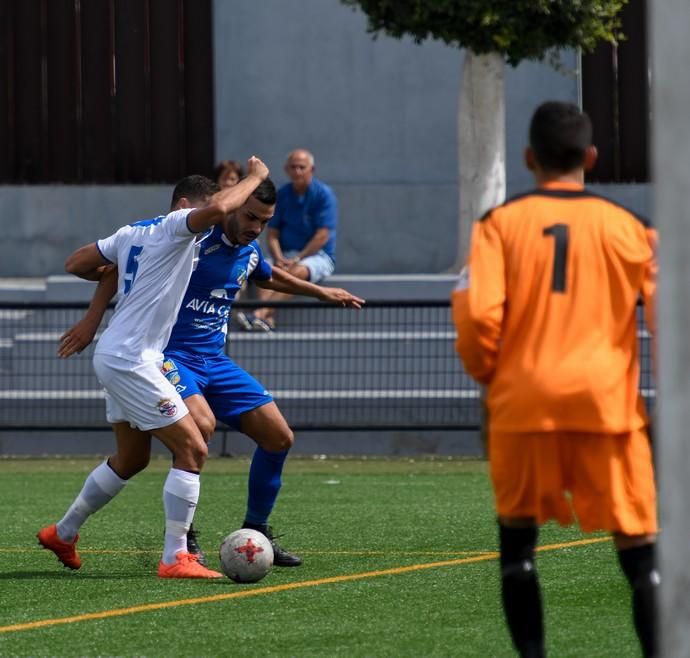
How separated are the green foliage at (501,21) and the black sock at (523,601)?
9.21m

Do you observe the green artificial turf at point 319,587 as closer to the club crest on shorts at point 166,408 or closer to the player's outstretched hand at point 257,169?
the club crest on shorts at point 166,408

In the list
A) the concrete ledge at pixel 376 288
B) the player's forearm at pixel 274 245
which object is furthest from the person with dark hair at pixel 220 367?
the concrete ledge at pixel 376 288

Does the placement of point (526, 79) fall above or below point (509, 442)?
above

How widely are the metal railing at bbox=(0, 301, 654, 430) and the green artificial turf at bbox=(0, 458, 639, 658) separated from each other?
2.66 m

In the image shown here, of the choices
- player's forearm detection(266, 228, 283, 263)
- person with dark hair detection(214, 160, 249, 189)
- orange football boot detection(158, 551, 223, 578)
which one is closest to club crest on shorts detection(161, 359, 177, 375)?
orange football boot detection(158, 551, 223, 578)

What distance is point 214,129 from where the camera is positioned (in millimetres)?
19250

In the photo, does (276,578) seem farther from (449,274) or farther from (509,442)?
(449,274)

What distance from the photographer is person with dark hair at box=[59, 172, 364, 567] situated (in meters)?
7.96

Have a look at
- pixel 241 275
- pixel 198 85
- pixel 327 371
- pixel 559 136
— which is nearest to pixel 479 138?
pixel 327 371

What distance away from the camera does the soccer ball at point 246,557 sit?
7.55 metres

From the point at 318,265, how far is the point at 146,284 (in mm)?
7502

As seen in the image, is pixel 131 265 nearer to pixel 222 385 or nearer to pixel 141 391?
pixel 141 391

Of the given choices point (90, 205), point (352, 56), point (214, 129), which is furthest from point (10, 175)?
point (352, 56)

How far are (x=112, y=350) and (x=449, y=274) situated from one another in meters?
9.56
